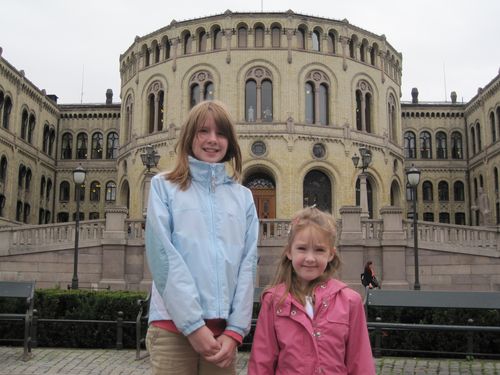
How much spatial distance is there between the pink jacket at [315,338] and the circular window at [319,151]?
105 ft

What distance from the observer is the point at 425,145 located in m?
50.7

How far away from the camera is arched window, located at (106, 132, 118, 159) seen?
50500mm

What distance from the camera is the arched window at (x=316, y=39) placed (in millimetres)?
37072

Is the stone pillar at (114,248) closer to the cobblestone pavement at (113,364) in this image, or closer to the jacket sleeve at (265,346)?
the cobblestone pavement at (113,364)

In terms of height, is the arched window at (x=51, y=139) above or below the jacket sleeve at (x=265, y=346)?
above

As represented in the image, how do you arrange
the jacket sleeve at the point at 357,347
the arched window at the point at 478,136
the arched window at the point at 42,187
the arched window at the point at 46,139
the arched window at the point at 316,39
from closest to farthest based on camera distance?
1. the jacket sleeve at the point at 357,347
2. the arched window at the point at 316,39
3. the arched window at the point at 42,187
4. the arched window at the point at 478,136
5. the arched window at the point at 46,139

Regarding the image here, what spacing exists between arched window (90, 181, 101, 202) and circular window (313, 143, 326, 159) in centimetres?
2247

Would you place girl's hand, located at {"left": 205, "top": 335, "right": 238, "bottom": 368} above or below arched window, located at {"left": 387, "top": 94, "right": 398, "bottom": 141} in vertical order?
below

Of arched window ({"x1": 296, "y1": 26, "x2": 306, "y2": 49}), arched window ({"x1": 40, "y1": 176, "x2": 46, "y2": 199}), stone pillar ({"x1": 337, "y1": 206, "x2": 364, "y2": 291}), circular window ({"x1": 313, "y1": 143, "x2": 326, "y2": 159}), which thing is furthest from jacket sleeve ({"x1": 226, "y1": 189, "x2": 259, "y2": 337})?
arched window ({"x1": 40, "y1": 176, "x2": 46, "y2": 199})

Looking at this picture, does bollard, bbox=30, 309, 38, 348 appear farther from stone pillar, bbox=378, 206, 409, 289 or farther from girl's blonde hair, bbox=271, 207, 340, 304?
stone pillar, bbox=378, 206, 409, 289

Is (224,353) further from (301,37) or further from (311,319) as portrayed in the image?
(301,37)

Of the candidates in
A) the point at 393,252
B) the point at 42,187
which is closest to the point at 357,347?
the point at 393,252

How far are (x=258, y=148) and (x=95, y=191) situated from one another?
67.0 ft

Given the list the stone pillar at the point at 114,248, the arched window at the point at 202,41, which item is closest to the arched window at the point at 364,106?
the arched window at the point at 202,41
